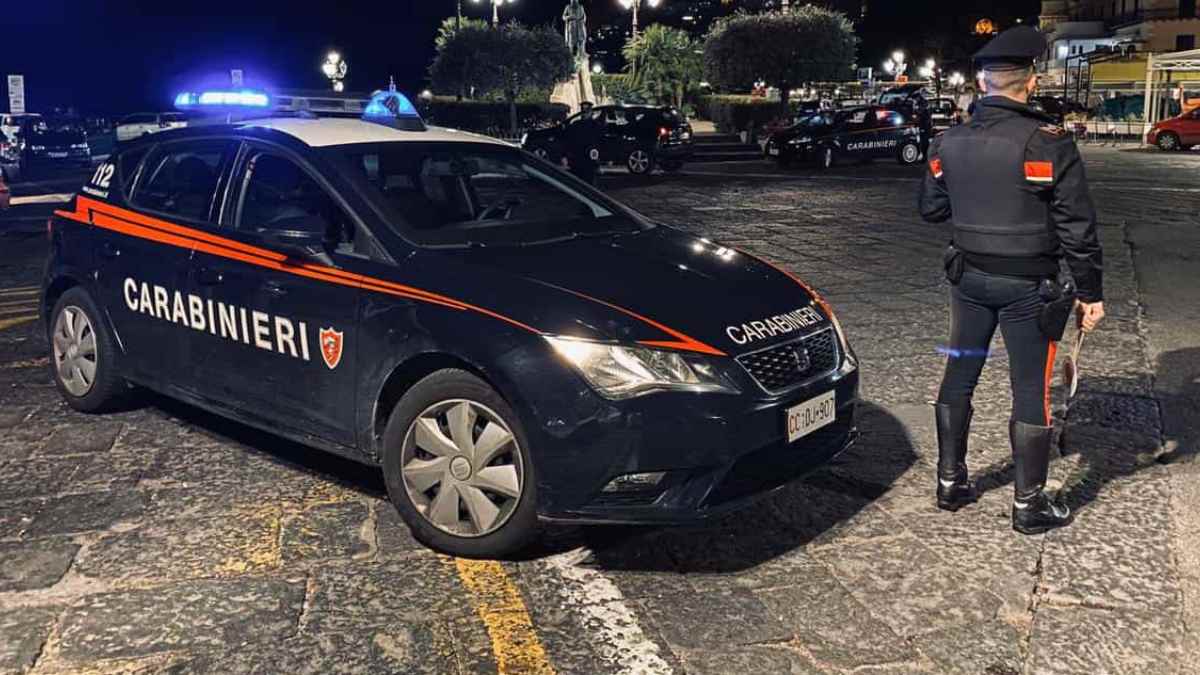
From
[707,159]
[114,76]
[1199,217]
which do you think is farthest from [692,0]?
[1199,217]

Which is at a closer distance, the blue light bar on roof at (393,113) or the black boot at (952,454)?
the black boot at (952,454)

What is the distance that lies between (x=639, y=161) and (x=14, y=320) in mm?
16108

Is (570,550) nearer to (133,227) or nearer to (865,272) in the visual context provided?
(133,227)

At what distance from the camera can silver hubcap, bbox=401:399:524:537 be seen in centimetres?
360

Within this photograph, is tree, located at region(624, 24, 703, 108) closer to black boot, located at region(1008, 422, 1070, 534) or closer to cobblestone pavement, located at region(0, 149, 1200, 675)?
cobblestone pavement, located at region(0, 149, 1200, 675)

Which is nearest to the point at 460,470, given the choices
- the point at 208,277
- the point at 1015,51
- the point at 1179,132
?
the point at 208,277

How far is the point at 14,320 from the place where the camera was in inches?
315

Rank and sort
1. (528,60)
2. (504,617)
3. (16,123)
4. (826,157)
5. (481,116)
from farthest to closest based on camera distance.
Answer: (481,116) → (528,60) → (16,123) → (826,157) → (504,617)

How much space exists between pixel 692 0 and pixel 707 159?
361ft

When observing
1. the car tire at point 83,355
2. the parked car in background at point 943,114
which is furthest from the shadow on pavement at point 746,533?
the parked car in background at point 943,114

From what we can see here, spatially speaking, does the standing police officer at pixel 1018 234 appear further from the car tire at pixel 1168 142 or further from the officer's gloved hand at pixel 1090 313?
the car tire at pixel 1168 142

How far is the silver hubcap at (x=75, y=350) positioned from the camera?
5.32 m

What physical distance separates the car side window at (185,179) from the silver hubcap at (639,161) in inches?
711

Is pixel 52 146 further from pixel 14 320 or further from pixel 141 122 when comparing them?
pixel 14 320
